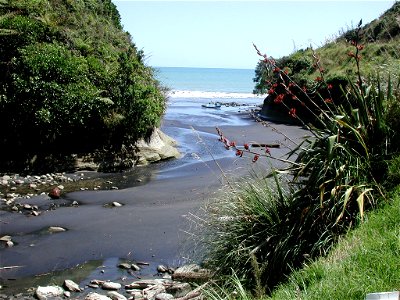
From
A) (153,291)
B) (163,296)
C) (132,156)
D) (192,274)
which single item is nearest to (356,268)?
(192,274)

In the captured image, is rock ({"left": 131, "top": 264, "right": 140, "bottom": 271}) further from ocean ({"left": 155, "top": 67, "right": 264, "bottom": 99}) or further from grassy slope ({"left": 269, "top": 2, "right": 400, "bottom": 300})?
ocean ({"left": 155, "top": 67, "right": 264, "bottom": 99})

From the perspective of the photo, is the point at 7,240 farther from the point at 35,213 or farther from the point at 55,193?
the point at 55,193

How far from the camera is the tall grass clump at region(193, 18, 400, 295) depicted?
16.0ft

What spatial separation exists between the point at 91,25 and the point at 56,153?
8.92 m

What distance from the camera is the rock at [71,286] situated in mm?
7273

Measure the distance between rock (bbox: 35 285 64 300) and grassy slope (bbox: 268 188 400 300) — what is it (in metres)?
4.16

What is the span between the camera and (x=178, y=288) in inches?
249

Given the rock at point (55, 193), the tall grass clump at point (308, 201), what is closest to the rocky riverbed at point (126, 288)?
the tall grass clump at point (308, 201)

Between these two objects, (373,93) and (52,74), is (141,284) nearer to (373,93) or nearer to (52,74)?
(373,93)

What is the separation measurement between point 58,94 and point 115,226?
7.40 metres

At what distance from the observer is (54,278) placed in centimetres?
775

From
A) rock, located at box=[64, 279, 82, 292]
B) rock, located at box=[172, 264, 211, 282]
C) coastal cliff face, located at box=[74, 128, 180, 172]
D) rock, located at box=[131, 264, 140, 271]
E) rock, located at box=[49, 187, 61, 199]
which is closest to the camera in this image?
rock, located at box=[172, 264, 211, 282]

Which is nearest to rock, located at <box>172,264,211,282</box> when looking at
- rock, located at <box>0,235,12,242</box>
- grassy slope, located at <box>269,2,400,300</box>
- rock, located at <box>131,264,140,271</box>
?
grassy slope, located at <box>269,2,400,300</box>

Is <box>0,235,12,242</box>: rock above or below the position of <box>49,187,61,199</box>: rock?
below
